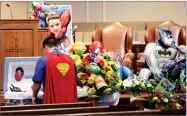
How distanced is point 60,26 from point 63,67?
6.41ft

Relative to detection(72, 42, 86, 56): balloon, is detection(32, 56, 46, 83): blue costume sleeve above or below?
below

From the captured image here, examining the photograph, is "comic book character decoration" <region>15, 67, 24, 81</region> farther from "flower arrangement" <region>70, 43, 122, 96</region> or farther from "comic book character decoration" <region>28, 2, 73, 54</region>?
"comic book character decoration" <region>28, 2, 73, 54</region>

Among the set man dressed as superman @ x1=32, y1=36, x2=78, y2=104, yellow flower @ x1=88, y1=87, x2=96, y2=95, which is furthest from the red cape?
yellow flower @ x1=88, y1=87, x2=96, y2=95

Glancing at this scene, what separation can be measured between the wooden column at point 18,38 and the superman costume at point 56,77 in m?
1.24

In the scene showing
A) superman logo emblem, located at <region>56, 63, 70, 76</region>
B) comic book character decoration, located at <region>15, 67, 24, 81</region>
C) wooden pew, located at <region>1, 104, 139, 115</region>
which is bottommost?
wooden pew, located at <region>1, 104, 139, 115</region>

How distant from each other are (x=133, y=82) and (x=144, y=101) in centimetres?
23

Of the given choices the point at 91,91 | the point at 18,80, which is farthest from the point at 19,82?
the point at 91,91

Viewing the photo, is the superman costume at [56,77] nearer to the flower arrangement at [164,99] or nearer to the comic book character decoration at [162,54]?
the flower arrangement at [164,99]

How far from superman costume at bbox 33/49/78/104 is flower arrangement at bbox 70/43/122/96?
194 millimetres

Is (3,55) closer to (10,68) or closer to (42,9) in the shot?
(10,68)

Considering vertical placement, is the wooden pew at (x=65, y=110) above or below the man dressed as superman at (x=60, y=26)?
below

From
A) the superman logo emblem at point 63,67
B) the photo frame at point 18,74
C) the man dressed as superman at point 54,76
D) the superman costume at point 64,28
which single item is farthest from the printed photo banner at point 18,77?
the superman costume at point 64,28

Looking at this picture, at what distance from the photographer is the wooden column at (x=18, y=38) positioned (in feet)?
14.5

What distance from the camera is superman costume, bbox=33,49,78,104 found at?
3166 millimetres
